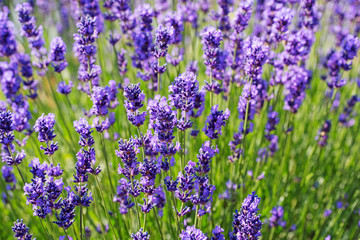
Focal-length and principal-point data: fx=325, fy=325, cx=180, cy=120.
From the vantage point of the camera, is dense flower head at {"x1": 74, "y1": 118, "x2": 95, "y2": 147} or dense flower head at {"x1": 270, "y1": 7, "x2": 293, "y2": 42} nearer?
dense flower head at {"x1": 74, "y1": 118, "x2": 95, "y2": 147}

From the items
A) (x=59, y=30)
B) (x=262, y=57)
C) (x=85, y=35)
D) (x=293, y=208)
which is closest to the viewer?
(x=262, y=57)

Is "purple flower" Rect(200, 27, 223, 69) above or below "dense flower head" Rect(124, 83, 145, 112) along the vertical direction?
above

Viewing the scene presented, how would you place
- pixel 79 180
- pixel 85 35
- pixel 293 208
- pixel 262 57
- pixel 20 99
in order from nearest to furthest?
pixel 79 180, pixel 262 57, pixel 85 35, pixel 20 99, pixel 293 208

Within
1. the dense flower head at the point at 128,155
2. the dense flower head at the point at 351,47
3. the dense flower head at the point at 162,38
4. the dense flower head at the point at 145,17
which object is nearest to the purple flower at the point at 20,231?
the dense flower head at the point at 128,155

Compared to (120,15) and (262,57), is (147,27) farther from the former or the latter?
(262,57)

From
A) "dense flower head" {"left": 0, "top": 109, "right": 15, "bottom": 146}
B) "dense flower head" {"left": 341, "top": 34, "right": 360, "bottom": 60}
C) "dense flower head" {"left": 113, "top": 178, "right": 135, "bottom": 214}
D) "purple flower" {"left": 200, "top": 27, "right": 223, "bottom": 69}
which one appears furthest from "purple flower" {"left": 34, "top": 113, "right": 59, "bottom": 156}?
"dense flower head" {"left": 341, "top": 34, "right": 360, "bottom": 60}

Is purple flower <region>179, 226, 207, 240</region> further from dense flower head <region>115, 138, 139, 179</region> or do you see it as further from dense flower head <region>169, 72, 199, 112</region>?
dense flower head <region>169, 72, 199, 112</region>

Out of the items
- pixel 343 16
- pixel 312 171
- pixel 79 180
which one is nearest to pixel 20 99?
pixel 79 180

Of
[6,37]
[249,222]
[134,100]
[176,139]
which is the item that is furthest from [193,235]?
[6,37]
